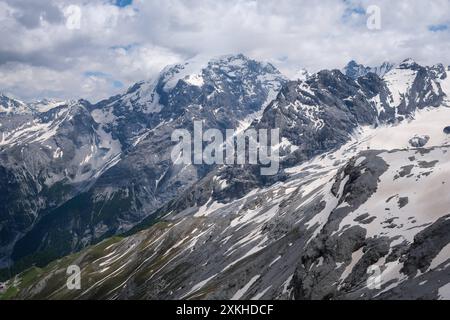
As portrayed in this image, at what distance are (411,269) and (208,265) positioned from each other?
11277cm

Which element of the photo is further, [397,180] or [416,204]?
[397,180]

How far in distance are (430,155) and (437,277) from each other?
56014mm

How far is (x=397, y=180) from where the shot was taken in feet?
→ 334

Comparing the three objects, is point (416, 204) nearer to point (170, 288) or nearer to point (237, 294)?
point (237, 294)

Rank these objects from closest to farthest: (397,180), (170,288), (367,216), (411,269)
A: (411,269)
(367,216)
(397,180)
(170,288)
